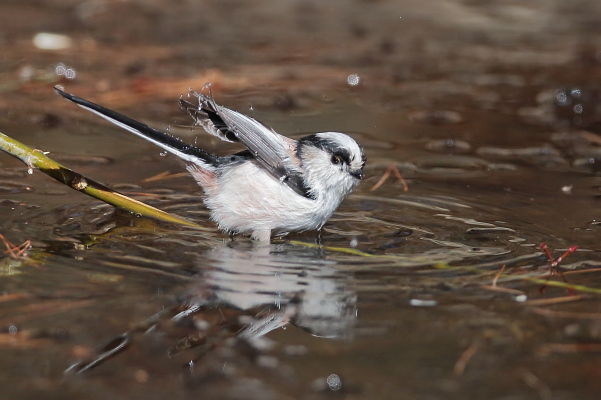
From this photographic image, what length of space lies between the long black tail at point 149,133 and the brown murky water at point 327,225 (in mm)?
276

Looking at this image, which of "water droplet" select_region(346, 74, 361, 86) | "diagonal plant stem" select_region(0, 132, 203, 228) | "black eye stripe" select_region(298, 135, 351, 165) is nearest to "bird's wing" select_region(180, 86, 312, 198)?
"black eye stripe" select_region(298, 135, 351, 165)

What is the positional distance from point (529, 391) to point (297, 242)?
161cm

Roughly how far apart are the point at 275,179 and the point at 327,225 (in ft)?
1.15

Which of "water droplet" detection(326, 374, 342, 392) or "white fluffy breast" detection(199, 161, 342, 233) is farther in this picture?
"white fluffy breast" detection(199, 161, 342, 233)

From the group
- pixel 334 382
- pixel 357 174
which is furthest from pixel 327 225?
pixel 334 382

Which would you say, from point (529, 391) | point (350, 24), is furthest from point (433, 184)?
point (350, 24)

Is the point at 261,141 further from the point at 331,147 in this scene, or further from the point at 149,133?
A: the point at 149,133

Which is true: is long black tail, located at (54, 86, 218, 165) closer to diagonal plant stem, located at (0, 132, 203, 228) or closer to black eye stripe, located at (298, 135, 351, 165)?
diagonal plant stem, located at (0, 132, 203, 228)

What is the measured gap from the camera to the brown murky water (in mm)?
2678

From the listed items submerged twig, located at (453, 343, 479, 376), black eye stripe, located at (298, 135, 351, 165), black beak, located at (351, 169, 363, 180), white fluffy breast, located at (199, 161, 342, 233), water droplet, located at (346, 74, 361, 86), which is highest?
black eye stripe, located at (298, 135, 351, 165)

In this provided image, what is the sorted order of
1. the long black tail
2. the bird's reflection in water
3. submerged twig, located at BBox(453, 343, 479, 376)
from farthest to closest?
the long black tail → the bird's reflection in water → submerged twig, located at BBox(453, 343, 479, 376)

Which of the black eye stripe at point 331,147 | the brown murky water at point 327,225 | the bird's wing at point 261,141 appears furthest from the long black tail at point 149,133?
the black eye stripe at point 331,147

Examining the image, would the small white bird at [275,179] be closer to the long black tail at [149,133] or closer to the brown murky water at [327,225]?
the long black tail at [149,133]

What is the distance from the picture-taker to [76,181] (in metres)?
3.77
